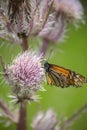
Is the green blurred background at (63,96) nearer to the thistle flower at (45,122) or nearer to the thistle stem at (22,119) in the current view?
the thistle flower at (45,122)

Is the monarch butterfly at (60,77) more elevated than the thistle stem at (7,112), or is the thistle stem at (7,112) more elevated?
the monarch butterfly at (60,77)

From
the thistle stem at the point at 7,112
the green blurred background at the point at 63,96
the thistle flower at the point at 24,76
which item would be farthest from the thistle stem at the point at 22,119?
the green blurred background at the point at 63,96

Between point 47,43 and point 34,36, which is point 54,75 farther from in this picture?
point 47,43

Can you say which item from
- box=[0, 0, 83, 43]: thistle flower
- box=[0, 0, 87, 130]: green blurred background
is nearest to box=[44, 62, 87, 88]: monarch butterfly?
box=[0, 0, 83, 43]: thistle flower

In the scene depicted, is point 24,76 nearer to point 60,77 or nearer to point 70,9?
point 60,77

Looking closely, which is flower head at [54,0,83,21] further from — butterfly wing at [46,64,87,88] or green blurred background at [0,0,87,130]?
green blurred background at [0,0,87,130]

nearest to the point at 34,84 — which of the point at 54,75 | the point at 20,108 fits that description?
the point at 54,75

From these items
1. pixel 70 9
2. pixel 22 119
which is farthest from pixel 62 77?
pixel 70 9
